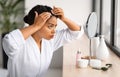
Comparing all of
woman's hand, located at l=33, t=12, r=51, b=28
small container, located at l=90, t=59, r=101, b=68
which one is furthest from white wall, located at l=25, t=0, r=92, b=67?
woman's hand, located at l=33, t=12, r=51, b=28

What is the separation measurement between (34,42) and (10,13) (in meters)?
3.24

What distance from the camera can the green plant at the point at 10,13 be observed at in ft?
15.8

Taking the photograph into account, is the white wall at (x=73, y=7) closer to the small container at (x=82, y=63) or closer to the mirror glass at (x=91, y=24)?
the mirror glass at (x=91, y=24)

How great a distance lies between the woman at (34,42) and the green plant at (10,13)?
304 cm

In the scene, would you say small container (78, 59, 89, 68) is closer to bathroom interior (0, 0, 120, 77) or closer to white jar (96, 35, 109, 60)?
bathroom interior (0, 0, 120, 77)

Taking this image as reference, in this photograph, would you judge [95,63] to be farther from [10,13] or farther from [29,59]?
[10,13]

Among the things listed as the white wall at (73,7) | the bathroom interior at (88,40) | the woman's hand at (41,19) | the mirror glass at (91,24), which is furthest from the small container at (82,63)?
the white wall at (73,7)

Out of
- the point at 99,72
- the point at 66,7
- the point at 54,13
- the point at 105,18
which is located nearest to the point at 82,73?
the point at 99,72

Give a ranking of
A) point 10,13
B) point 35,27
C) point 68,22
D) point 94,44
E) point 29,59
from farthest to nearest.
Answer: point 10,13
point 94,44
point 68,22
point 29,59
point 35,27

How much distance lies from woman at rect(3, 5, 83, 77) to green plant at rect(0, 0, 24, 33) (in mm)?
3041

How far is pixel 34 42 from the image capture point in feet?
5.82

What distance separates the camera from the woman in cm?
155

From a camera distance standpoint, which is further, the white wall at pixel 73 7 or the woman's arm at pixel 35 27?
the white wall at pixel 73 7

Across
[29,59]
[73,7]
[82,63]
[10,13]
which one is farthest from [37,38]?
[10,13]
